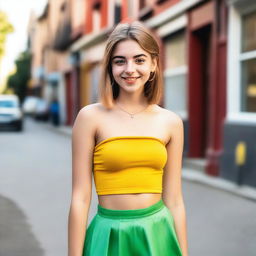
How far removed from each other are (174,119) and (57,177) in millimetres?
8552

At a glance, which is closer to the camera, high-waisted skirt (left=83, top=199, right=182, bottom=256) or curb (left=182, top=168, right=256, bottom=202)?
high-waisted skirt (left=83, top=199, right=182, bottom=256)

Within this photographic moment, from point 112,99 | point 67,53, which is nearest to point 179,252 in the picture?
point 112,99

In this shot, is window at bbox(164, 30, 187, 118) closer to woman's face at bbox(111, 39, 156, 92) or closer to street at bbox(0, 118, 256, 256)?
street at bbox(0, 118, 256, 256)

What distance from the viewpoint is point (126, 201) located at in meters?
2.02

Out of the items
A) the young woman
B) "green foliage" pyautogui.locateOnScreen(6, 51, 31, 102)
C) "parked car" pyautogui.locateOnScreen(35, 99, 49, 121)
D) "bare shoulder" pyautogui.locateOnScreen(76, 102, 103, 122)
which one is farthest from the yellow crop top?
"green foliage" pyautogui.locateOnScreen(6, 51, 31, 102)

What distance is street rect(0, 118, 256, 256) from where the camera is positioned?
540cm

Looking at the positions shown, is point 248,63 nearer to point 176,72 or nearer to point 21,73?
point 176,72

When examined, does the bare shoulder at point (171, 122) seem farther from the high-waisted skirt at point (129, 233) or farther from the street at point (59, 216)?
the street at point (59, 216)

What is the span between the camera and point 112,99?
2.07m

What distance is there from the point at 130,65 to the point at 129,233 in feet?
2.05

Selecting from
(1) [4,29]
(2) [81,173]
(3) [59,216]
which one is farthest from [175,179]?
(1) [4,29]

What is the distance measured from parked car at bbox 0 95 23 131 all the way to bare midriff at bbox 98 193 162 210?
955 inches

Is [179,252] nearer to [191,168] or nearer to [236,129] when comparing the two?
[236,129]

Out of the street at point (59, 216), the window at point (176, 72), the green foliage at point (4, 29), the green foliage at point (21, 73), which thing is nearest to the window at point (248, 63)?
the street at point (59, 216)
